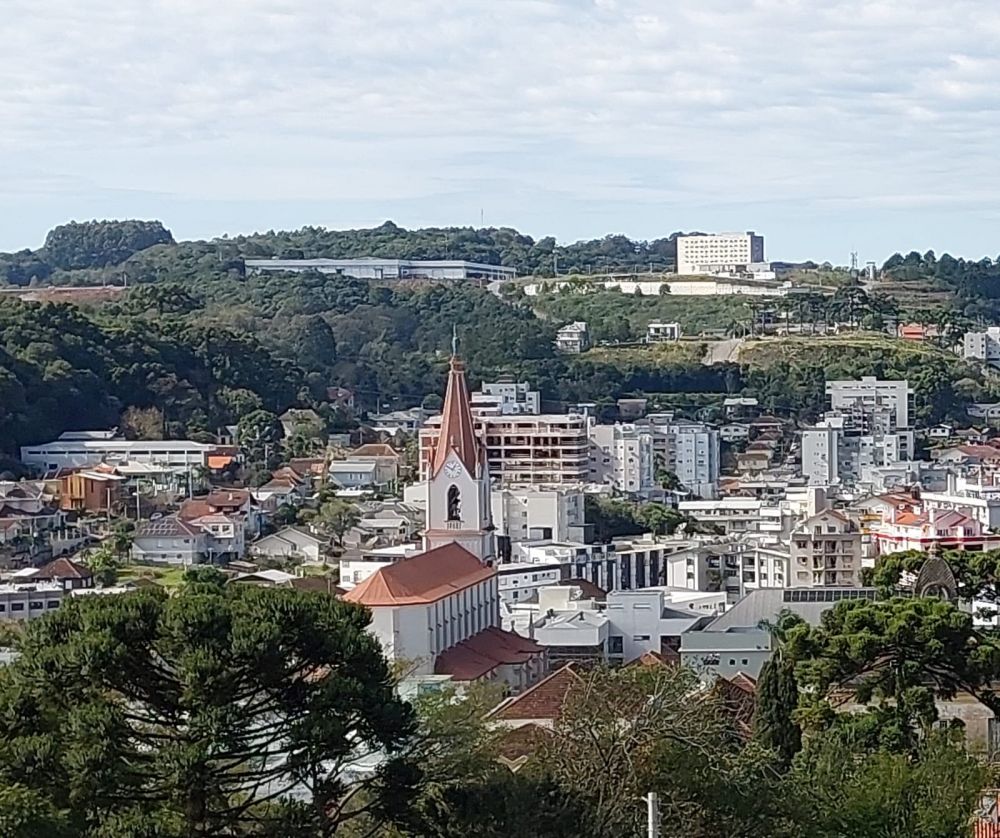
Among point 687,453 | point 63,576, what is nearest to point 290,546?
point 63,576

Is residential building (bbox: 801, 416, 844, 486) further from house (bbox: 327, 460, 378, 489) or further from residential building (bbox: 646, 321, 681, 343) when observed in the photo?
residential building (bbox: 646, 321, 681, 343)

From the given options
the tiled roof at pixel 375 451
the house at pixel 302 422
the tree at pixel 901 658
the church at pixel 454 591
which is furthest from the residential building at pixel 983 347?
the tree at pixel 901 658

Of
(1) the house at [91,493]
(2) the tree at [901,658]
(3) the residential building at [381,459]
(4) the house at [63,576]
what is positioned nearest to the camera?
(2) the tree at [901,658]

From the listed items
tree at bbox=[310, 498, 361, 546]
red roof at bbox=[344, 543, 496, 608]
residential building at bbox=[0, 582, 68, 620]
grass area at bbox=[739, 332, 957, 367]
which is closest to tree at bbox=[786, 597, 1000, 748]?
red roof at bbox=[344, 543, 496, 608]

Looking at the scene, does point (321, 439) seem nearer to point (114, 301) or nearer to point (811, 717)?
point (114, 301)

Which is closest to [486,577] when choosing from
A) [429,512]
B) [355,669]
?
[429,512]

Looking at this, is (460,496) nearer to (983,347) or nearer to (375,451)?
(375,451)

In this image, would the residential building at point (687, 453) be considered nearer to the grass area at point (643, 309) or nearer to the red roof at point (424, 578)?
the grass area at point (643, 309)
